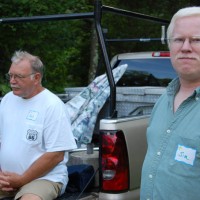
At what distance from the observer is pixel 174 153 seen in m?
2.08

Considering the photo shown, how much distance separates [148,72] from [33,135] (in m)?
2.91

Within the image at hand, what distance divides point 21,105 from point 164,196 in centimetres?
190

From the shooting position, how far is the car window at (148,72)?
5.92m

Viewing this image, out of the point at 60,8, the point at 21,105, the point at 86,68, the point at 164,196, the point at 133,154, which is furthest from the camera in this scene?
the point at 86,68

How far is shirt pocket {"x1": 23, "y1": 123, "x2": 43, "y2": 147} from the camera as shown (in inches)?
140

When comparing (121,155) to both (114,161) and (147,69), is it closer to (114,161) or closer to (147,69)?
(114,161)

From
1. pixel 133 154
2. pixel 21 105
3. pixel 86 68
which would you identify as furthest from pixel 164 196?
pixel 86 68

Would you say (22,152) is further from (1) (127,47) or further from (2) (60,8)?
(1) (127,47)

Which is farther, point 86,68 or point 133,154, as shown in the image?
point 86,68

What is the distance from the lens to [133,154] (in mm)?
3465

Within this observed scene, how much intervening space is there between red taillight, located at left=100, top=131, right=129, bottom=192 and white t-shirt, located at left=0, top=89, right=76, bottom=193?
0.32 metres

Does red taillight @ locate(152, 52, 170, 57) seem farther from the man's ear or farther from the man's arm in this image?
the man's arm

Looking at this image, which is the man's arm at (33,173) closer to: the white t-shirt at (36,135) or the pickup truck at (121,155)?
the white t-shirt at (36,135)

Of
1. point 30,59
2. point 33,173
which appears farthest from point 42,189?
point 30,59
